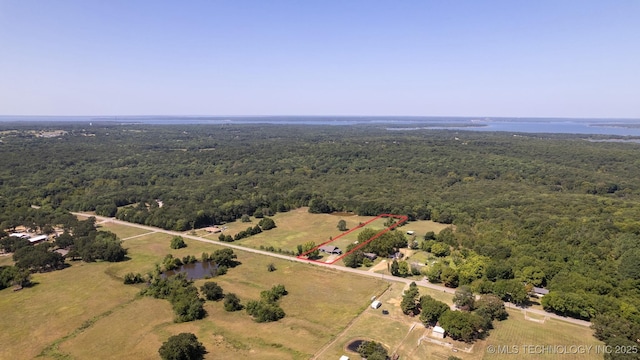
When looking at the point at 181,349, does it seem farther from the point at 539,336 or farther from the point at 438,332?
the point at 539,336

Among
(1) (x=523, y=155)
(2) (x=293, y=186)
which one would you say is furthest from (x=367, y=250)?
(1) (x=523, y=155)

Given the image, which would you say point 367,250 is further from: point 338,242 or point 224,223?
point 224,223

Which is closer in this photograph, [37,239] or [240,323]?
[240,323]

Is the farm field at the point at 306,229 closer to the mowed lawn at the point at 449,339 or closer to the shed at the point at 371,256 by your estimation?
the shed at the point at 371,256

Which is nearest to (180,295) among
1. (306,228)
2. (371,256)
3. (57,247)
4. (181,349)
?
(181,349)

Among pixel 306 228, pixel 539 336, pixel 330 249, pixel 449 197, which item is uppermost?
pixel 449 197

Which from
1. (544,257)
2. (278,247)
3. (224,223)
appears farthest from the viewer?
(224,223)

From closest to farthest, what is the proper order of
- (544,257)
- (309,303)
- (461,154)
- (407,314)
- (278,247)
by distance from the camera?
(407,314)
(309,303)
(544,257)
(278,247)
(461,154)

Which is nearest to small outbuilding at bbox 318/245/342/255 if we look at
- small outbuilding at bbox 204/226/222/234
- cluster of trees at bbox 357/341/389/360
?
small outbuilding at bbox 204/226/222/234
